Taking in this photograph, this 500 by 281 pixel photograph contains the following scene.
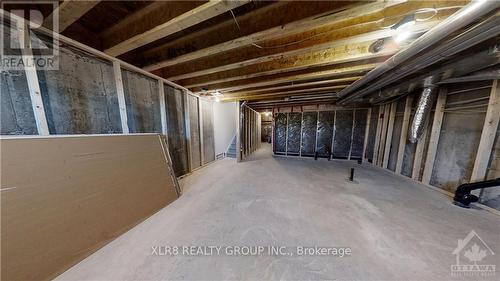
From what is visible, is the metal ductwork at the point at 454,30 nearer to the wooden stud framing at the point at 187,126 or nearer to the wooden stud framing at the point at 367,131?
the wooden stud framing at the point at 367,131

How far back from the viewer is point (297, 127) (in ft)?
18.7

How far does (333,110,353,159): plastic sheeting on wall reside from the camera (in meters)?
5.04

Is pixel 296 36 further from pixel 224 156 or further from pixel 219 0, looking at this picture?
pixel 224 156

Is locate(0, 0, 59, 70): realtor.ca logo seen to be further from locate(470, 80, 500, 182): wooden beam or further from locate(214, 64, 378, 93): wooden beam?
locate(470, 80, 500, 182): wooden beam

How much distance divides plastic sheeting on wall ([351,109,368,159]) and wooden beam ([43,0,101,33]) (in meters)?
6.10

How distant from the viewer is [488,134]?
205 centimetres

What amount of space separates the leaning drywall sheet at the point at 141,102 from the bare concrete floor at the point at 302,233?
4.49ft

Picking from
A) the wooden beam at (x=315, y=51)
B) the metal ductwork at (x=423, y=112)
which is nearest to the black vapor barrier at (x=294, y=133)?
the metal ductwork at (x=423, y=112)

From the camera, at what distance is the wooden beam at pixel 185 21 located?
45.1 inches

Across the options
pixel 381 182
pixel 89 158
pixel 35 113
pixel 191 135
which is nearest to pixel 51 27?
pixel 35 113

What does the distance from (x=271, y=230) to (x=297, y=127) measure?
4614 millimetres

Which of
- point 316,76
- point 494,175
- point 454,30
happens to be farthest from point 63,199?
point 494,175

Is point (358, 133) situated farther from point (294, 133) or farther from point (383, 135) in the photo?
point (294, 133)

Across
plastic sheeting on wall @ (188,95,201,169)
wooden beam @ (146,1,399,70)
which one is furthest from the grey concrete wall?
plastic sheeting on wall @ (188,95,201,169)
